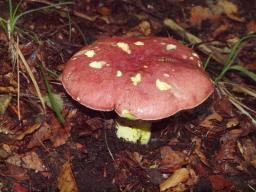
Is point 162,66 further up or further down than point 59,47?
further up

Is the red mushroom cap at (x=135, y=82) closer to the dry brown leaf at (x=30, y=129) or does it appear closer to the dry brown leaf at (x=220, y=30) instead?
the dry brown leaf at (x=30, y=129)

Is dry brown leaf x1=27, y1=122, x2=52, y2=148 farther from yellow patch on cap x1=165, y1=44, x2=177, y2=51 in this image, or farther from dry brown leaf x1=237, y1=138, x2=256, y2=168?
dry brown leaf x1=237, y1=138, x2=256, y2=168

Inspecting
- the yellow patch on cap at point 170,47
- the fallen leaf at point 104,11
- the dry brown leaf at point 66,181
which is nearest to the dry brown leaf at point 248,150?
the yellow patch on cap at point 170,47

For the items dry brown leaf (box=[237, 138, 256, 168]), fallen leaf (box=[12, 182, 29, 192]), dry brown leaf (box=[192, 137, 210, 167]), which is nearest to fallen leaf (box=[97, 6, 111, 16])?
dry brown leaf (box=[192, 137, 210, 167])

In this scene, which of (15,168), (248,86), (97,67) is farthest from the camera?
(248,86)

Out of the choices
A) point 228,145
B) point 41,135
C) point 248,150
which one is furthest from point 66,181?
point 248,150

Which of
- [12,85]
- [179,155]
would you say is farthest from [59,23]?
[179,155]

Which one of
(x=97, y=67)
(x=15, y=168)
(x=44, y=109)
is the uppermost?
(x=97, y=67)

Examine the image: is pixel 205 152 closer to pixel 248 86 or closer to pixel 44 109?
pixel 248 86
